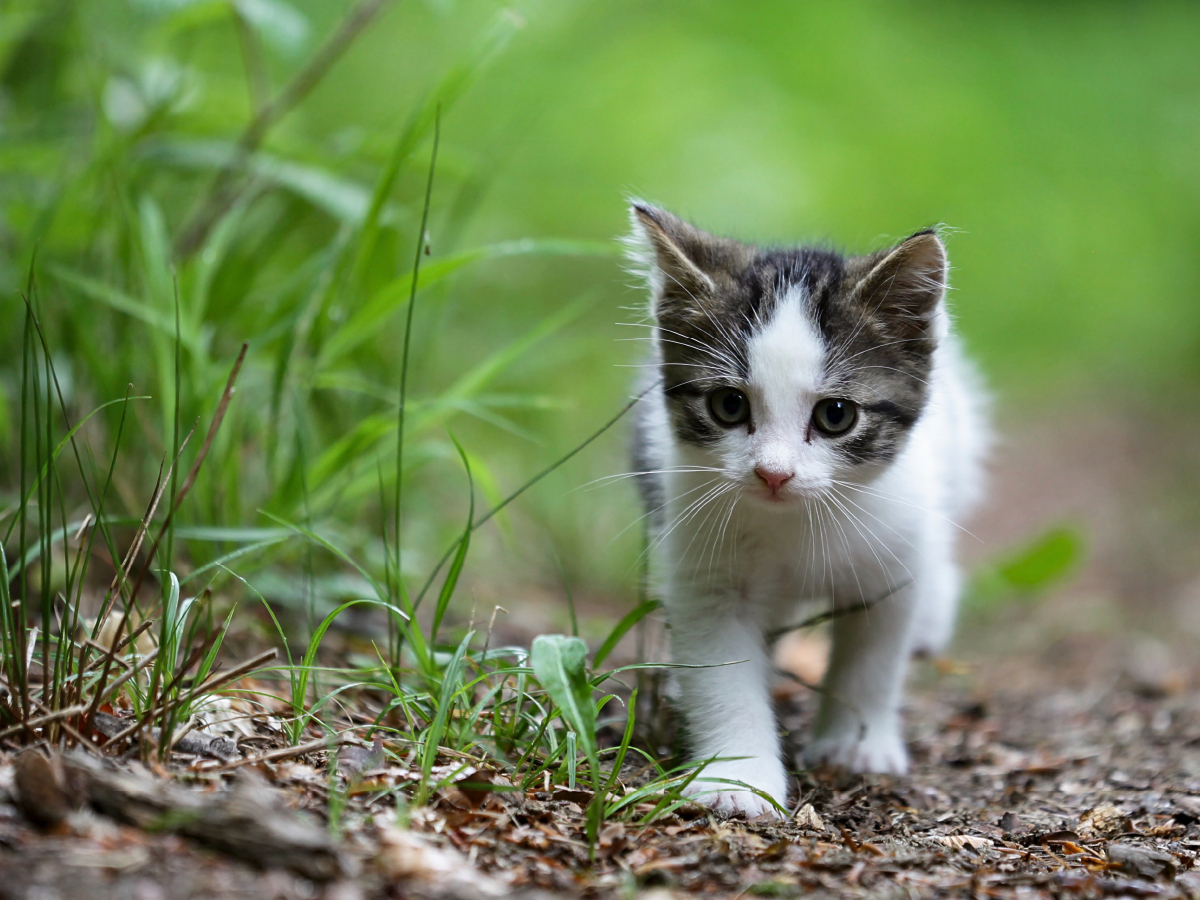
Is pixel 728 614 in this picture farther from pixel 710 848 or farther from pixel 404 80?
pixel 404 80

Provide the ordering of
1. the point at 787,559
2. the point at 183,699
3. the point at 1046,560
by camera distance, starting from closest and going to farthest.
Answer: the point at 183,699
the point at 787,559
the point at 1046,560

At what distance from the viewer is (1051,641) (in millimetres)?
4809

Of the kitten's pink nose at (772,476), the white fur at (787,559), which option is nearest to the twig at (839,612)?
the white fur at (787,559)

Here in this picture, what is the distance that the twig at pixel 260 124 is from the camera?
11.0ft

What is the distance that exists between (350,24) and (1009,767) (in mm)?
2977

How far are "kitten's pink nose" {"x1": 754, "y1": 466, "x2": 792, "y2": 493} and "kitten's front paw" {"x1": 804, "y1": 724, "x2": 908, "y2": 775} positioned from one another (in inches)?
35.3

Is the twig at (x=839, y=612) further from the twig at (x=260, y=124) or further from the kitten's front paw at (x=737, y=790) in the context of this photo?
the twig at (x=260, y=124)

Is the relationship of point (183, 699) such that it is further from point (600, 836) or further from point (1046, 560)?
point (1046, 560)

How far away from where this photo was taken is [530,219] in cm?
687

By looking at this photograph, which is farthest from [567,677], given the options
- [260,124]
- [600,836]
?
[260,124]

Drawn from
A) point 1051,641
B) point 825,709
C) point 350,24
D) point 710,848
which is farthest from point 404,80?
point 710,848

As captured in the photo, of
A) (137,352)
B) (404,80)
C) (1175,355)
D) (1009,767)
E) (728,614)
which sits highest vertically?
(404,80)

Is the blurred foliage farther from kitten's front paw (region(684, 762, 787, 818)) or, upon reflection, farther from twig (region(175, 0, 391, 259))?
twig (region(175, 0, 391, 259))

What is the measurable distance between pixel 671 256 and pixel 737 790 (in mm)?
1311
